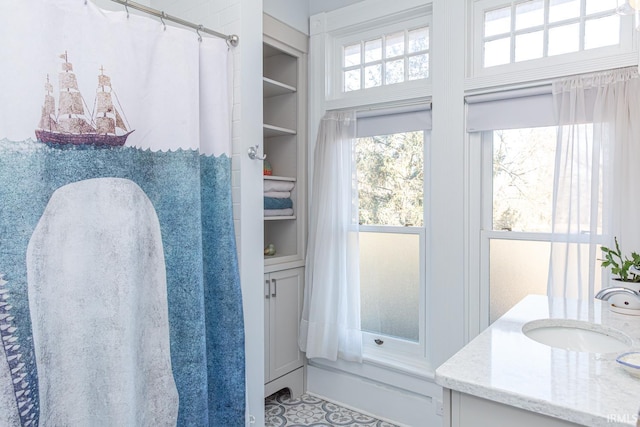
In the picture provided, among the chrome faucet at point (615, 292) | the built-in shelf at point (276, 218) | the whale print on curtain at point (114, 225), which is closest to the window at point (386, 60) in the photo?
the built-in shelf at point (276, 218)

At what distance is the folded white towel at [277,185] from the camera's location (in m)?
2.55

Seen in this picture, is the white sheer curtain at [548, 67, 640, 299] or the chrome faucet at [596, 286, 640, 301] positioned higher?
the white sheer curtain at [548, 67, 640, 299]

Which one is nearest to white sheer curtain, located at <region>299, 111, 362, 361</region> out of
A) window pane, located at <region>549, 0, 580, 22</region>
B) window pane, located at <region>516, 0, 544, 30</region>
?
window pane, located at <region>516, 0, 544, 30</region>

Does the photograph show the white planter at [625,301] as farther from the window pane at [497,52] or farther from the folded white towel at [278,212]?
the folded white towel at [278,212]

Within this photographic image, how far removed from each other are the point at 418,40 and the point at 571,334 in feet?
5.90

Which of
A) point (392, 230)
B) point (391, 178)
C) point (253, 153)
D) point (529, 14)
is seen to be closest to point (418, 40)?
point (529, 14)

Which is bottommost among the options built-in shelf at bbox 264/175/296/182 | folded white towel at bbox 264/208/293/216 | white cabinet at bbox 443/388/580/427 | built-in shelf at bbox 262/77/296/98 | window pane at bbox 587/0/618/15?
white cabinet at bbox 443/388/580/427

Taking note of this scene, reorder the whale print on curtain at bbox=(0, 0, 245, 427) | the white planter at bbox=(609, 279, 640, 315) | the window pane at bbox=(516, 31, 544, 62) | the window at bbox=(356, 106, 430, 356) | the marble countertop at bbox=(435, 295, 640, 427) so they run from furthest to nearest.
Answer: the window at bbox=(356, 106, 430, 356), the window pane at bbox=(516, 31, 544, 62), the white planter at bbox=(609, 279, 640, 315), the whale print on curtain at bbox=(0, 0, 245, 427), the marble countertop at bbox=(435, 295, 640, 427)

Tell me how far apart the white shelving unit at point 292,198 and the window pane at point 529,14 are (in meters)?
1.30

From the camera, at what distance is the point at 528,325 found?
130 centimetres

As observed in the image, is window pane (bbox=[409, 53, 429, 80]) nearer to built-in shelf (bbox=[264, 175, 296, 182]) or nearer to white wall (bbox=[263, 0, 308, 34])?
white wall (bbox=[263, 0, 308, 34])

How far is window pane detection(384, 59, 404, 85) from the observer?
2465 mm

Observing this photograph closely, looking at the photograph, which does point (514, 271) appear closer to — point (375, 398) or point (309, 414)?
point (375, 398)

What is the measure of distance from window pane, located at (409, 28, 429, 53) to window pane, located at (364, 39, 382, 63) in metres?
0.20
